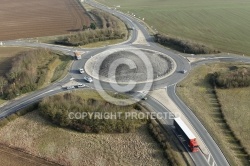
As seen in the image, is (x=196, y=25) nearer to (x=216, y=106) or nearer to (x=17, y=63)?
(x=216, y=106)

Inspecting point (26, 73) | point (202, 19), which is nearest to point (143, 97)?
point (26, 73)

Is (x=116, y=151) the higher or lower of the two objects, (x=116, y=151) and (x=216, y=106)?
the lower

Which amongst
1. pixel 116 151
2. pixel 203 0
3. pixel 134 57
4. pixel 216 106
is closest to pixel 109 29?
pixel 134 57

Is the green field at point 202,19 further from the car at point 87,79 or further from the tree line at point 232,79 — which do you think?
the car at point 87,79

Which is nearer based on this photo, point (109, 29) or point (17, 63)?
point (17, 63)

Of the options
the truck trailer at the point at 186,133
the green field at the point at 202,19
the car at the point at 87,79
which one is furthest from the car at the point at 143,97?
the green field at the point at 202,19

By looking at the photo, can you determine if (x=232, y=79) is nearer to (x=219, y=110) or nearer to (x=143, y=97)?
(x=219, y=110)
